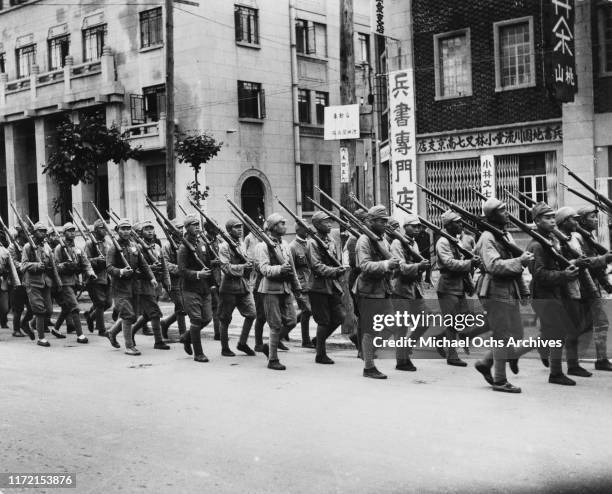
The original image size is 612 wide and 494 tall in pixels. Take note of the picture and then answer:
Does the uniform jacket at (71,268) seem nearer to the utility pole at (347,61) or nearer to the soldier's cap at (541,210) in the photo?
the utility pole at (347,61)

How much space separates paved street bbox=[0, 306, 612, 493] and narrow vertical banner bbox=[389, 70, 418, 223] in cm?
1177

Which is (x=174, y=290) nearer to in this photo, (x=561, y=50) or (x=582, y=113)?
(x=561, y=50)

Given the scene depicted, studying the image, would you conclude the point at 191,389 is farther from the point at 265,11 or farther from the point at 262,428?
the point at 265,11

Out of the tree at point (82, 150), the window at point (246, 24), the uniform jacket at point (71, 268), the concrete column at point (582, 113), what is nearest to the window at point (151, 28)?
the window at point (246, 24)

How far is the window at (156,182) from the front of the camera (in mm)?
30728

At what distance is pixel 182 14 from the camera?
29719 mm

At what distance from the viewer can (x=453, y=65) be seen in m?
21.4

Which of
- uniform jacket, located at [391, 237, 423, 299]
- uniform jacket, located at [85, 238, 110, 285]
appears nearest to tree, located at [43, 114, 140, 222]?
uniform jacket, located at [85, 238, 110, 285]

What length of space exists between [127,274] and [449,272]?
4.49 metres

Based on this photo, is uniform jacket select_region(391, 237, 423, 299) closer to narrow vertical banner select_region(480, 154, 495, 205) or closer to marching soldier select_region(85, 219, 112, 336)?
marching soldier select_region(85, 219, 112, 336)

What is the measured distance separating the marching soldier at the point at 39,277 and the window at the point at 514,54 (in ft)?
40.1

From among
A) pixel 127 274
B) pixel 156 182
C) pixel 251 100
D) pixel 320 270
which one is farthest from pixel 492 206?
pixel 156 182

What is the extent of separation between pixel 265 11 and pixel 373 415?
26499 mm

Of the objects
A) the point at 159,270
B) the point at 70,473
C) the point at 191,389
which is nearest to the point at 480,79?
the point at 159,270
